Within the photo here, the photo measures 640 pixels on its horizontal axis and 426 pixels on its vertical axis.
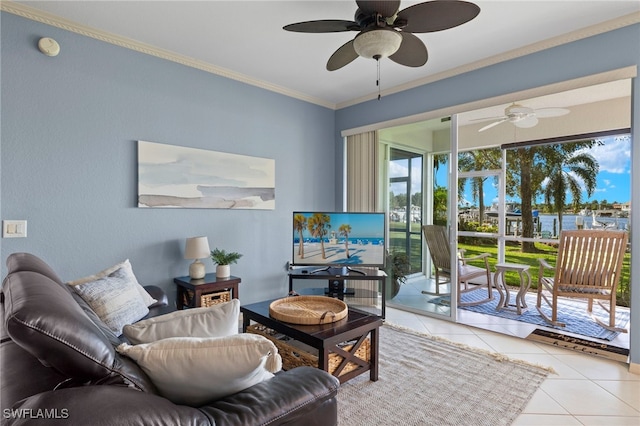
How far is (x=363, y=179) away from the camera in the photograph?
4.35 metres

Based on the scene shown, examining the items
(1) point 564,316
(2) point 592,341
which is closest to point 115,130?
(2) point 592,341

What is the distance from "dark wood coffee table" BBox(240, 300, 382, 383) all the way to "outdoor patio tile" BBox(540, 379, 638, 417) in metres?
1.17

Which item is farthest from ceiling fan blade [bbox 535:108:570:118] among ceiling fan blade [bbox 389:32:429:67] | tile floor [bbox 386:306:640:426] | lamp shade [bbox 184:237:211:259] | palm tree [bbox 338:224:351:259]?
lamp shade [bbox 184:237:211:259]

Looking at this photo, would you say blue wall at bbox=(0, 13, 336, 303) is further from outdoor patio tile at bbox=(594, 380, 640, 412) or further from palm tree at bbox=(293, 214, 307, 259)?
outdoor patio tile at bbox=(594, 380, 640, 412)

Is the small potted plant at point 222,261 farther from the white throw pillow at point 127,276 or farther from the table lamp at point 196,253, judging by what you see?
the white throw pillow at point 127,276

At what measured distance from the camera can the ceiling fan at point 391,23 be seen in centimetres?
183

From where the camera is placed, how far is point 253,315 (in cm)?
235

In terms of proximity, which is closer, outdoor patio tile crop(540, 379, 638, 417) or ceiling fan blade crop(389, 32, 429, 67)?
outdoor patio tile crop(540, 379, 638, 417)

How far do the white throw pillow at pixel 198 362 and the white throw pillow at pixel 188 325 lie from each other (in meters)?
0.16

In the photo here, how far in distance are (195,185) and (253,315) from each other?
5.01 feet

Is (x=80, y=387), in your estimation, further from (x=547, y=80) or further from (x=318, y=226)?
(x=547, y=80)

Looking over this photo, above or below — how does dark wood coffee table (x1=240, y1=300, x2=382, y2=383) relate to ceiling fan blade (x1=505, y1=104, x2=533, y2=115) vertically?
below

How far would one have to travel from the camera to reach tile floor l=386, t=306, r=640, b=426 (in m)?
1.94

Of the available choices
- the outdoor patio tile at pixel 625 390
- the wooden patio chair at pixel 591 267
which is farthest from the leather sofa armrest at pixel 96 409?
the wooden patio chair at pixel 591 267
